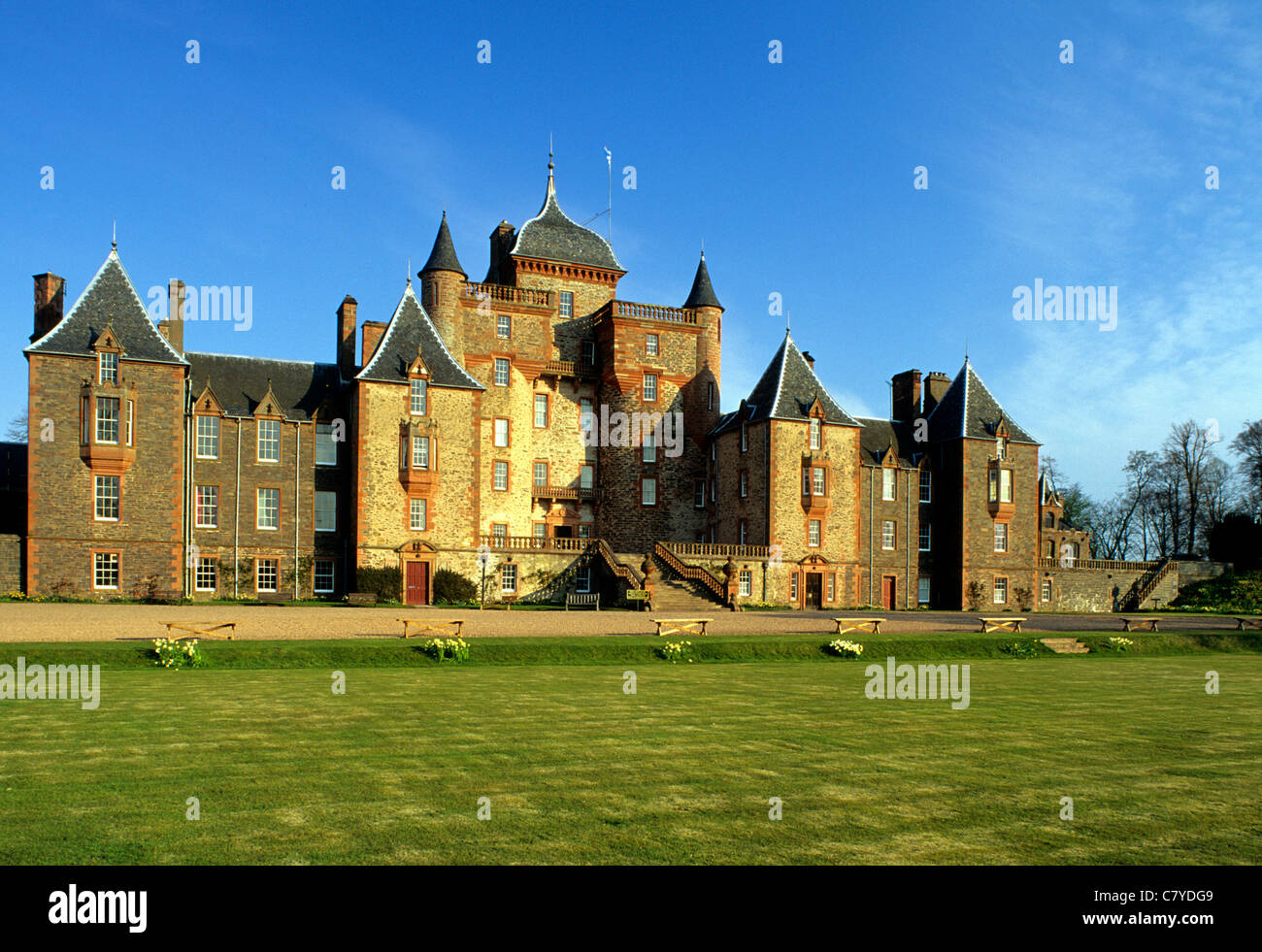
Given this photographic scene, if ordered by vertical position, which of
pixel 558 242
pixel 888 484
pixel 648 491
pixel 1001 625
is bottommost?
pixel 1001 625

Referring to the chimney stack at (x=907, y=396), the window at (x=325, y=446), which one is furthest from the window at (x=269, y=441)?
the chimney stack at (x=907, y=396)

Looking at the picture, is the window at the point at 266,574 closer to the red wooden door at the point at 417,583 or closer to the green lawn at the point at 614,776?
the red wooden door at the point at 417,583

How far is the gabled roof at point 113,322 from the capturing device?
135ft

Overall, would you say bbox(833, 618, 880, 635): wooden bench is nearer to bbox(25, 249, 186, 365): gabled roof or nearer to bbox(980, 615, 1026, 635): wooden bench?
bbox(980, 615, 1026, 635): wooden bench

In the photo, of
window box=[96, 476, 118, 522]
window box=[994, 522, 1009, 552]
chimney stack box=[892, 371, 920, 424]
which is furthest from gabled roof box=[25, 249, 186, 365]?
window box=[994, 522, 1009, 552]

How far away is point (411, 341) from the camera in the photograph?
46875 mm

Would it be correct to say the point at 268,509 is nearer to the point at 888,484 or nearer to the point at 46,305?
the point at 46,305

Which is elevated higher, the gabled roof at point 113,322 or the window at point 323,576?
the gabled roof at point 113,322

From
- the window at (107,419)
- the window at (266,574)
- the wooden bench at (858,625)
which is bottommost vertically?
the wooden bench at (858,625)

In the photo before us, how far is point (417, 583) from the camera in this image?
45.3 metres

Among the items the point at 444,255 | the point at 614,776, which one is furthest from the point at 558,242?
the point at 614,776

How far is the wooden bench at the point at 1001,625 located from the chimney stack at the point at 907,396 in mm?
23033

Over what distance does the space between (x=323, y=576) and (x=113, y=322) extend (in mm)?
14645
